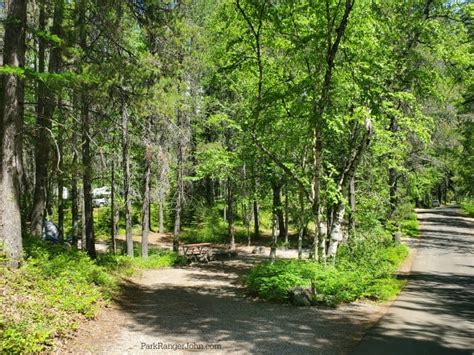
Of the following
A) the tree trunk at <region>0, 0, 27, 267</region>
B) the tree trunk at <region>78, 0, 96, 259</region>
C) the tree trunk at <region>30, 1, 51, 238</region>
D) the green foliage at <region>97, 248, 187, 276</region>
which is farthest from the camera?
the green foliage at <region>97, 248, 187, 276</region>

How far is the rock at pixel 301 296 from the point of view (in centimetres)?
985

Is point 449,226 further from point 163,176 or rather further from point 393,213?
point 163,176

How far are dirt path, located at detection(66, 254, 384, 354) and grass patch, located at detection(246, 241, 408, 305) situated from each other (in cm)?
36

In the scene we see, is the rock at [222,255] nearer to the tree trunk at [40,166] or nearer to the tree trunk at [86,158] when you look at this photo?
the tree trunk at [86,158]

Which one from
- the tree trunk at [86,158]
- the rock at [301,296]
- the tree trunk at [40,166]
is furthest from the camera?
the tree trunk at [40,166]

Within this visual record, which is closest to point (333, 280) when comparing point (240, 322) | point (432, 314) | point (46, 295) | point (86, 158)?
point (432, 314)

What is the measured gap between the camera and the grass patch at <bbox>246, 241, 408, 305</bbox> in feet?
33.6

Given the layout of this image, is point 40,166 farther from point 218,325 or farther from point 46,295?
point 218,325

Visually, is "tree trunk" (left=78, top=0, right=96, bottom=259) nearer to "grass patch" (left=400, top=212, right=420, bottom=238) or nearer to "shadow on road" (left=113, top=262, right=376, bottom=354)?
"shadow on road" (left=113, top=262, right=376, bottom=354)

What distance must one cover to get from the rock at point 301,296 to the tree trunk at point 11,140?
596 centimetres

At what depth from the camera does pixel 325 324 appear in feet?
27.6

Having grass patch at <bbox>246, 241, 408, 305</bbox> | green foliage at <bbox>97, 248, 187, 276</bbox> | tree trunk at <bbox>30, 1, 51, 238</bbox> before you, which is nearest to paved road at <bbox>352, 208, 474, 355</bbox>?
grass patch at <bbox>246, 241, 408, 305</bbox>

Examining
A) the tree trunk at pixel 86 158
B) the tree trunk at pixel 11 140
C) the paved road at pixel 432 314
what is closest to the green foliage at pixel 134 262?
the tree trunk at pixel 86 158

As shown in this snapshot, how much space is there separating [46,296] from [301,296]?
5509 mm
